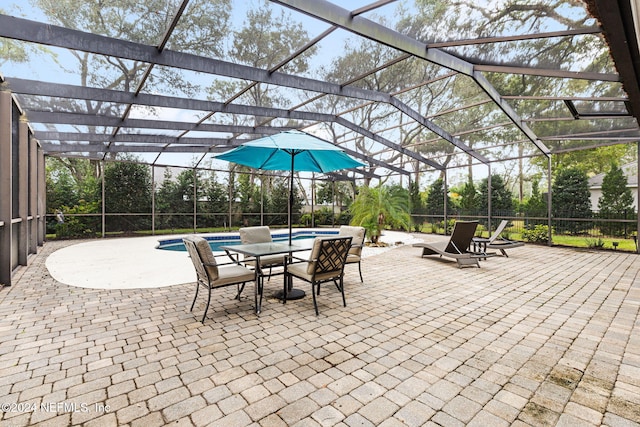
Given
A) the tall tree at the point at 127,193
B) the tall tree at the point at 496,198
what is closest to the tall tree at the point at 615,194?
the tall tree at the point at 496,198

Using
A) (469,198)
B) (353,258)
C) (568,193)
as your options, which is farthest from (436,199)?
(353,258)

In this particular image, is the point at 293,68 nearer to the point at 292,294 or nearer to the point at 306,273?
the point at 306,273

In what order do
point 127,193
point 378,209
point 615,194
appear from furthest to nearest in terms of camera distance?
point 127,193 < point 615,194 < point 378,209

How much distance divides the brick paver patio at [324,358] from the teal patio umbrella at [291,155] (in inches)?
76.7

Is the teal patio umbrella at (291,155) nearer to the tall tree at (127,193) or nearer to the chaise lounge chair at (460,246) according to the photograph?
the chaise lounge chair at (460,246)

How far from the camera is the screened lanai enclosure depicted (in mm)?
3900

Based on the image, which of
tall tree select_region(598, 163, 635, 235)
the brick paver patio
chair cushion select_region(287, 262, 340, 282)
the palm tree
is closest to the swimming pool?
the palm tree

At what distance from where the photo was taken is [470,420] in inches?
74.7

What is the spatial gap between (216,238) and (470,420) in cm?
1233

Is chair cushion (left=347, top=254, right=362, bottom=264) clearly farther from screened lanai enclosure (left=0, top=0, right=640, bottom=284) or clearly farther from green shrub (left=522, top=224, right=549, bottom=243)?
green shrub (left=522, top=224, right=549, bottom=243)

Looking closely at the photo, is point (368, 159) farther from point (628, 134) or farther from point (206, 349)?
point (206, 349)

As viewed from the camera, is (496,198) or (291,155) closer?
(291,155)

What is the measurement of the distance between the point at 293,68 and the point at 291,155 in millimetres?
1908

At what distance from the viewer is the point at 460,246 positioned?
7211 mm
